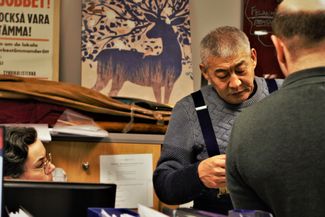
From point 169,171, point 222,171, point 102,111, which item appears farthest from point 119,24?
point 222,171

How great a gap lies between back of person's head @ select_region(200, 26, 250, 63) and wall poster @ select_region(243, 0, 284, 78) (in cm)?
119

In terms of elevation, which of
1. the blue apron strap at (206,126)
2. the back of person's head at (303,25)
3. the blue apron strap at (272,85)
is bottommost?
the blue apron strap at (206,126)

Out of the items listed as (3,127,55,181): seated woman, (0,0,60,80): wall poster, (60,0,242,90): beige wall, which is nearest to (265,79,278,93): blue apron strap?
(3,127,55,181): seated woman

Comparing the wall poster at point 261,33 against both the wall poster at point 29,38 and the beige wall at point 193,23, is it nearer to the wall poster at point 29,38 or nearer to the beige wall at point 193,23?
the beige wall at point 193,23

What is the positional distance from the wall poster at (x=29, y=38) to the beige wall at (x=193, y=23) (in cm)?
6

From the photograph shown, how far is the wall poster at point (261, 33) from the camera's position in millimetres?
3377

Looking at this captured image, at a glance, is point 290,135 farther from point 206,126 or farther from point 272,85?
point 272,85

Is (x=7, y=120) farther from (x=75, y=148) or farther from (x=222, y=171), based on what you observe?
(x=222, y=171)

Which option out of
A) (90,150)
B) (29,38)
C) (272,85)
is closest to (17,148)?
(90,150)

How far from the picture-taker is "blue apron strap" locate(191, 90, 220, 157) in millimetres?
2160

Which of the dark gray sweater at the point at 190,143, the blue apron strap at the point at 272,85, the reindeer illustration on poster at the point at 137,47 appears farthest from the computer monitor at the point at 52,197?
the reindeer illustration on poster at the point at 137,47

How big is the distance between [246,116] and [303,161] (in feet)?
0.54

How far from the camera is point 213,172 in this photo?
1.93 meters

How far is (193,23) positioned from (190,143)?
1.31 m
